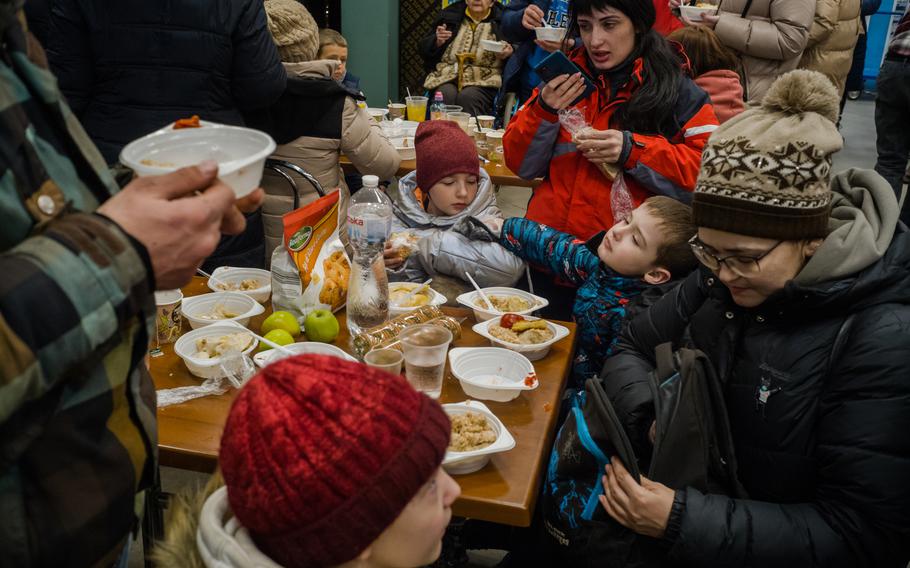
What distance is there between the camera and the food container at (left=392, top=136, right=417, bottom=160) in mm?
4301

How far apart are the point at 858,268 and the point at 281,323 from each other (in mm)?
1499

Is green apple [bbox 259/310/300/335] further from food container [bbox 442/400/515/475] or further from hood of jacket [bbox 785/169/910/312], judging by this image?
hood of jacket [bbox 785/169/910/312]

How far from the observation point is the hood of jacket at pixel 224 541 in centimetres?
104

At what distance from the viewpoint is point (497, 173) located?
3.96 m

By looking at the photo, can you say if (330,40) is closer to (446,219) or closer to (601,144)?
(446,219)

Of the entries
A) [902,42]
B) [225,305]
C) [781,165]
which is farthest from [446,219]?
[902,42]

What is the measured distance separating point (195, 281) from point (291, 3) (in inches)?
71.0

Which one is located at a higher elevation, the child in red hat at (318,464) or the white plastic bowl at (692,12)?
the white plastic bowl at (692,12)

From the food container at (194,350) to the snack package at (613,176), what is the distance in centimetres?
149

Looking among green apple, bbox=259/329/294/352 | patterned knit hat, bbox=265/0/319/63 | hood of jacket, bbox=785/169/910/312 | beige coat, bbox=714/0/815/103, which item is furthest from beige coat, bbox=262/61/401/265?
hood of jacket, bbox=785/169/910/312

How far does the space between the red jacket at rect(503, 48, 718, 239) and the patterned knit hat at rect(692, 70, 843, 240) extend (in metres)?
0.92

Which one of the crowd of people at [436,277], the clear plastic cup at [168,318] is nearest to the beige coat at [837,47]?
the crowd of people at [436,277]

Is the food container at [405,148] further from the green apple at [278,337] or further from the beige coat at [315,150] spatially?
the green apple at [278,337]

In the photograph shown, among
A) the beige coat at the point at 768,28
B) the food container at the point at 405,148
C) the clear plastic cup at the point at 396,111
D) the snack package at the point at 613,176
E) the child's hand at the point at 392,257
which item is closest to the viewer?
the snack package at the point at 613,176
